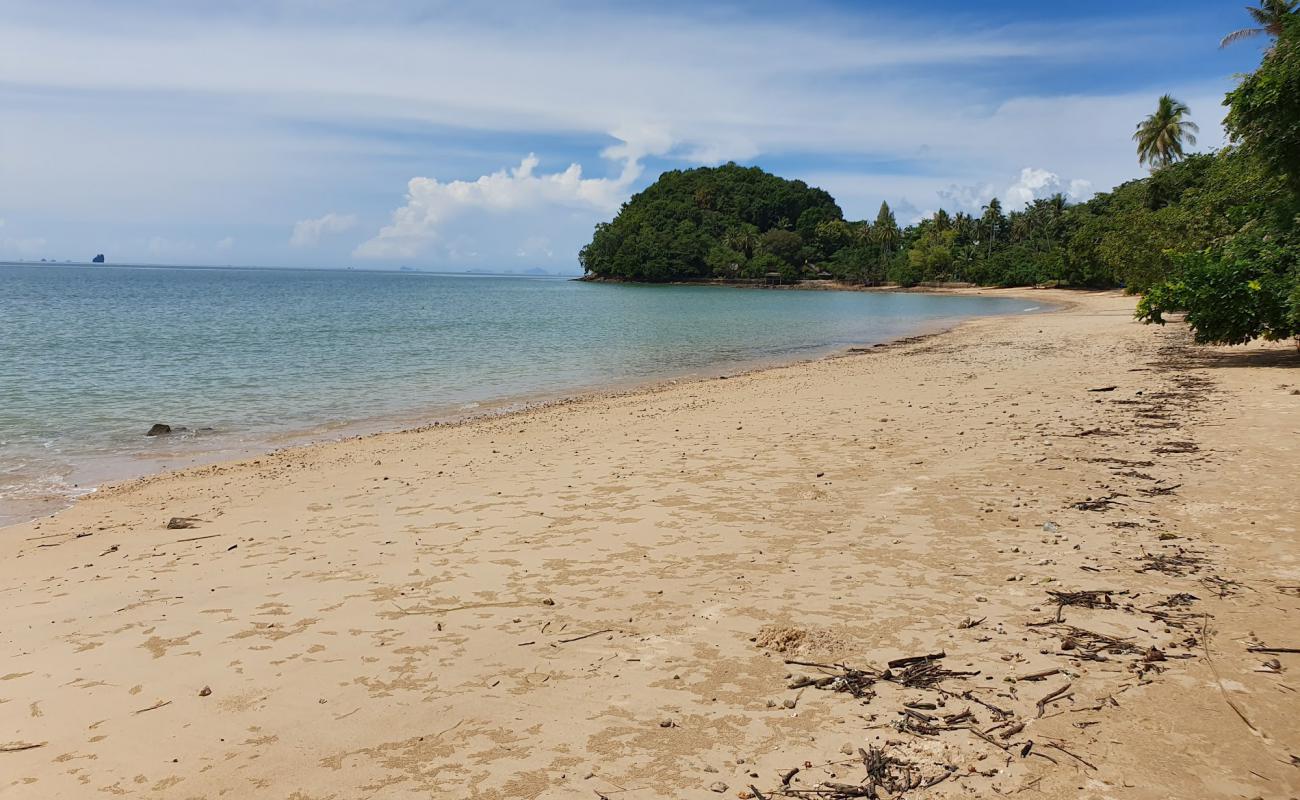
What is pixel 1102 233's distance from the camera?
73.8 metres

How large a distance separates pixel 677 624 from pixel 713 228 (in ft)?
533

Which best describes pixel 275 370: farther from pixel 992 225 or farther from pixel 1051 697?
pixel 992 225

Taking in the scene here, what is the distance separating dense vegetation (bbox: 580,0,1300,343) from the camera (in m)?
14.0

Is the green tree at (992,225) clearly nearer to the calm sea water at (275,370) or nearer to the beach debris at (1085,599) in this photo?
the calm sea water at (275,370)

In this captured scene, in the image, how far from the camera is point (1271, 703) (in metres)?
3.63

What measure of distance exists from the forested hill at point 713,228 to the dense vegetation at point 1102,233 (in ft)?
1.32

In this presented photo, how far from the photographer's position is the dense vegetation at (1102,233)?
14.0 metres

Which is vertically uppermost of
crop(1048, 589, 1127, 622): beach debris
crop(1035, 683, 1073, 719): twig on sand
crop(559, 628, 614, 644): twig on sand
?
crop(1048, 589, 1127, 622): beach debris

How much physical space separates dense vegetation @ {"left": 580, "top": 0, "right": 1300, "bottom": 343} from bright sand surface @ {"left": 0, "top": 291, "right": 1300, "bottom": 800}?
632 centimetres

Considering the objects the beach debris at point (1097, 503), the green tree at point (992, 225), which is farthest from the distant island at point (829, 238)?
the beach debris at point (1097, 503)

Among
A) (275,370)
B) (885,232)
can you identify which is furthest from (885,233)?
(275,370)

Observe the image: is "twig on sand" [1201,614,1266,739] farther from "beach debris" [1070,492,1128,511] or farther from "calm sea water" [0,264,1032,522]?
"calm sea water" [0,264,1032,522]

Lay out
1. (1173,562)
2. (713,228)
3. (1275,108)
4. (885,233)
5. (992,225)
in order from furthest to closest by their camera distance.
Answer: (713,228)
(885,233)
(992,225)
(1275,108)
(1173,562)

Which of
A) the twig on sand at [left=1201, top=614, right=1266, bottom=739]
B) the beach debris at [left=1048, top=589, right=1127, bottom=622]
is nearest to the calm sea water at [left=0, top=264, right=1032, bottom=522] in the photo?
the beach debris at [left=1048, top=589, right=1127, bottom=622]
